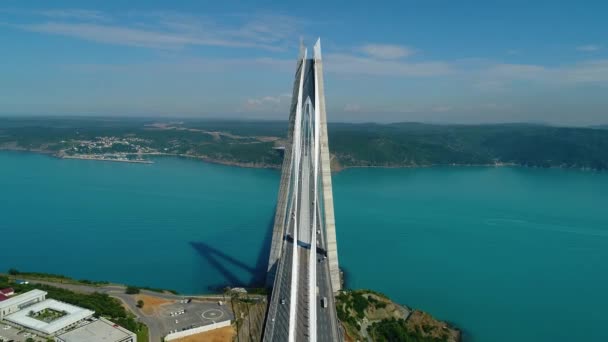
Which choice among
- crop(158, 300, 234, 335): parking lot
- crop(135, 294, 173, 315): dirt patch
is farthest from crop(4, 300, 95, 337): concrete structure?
crop(158, 300, 234, 335): parking lot

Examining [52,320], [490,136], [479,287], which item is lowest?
[479,287]

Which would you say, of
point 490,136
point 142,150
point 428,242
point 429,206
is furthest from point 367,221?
point 490,136

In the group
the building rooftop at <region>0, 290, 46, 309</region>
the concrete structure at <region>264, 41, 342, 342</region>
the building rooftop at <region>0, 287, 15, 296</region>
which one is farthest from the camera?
the building rooftop at <region>0, 287, 15, 296</region>

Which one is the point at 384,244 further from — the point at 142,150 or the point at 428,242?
the point at 142,150

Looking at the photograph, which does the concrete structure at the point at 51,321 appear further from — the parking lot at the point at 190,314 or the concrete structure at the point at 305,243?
the concrete structure at the point at 305,243

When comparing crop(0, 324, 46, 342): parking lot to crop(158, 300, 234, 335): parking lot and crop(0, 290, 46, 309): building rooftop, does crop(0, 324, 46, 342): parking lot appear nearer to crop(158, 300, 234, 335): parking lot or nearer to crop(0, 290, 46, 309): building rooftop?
crop(0, 290, 46, 309): building rooftop

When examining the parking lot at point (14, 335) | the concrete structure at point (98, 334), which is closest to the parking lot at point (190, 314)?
the concrete structure at point (98, 334)
